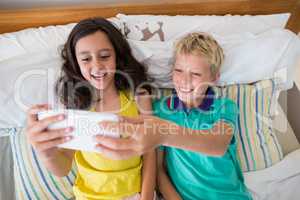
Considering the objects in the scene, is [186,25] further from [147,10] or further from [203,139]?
[203,139]

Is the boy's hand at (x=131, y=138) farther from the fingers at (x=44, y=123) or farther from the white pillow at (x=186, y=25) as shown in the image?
the white pillow at (x=186, y=25)

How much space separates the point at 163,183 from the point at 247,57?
555 mm

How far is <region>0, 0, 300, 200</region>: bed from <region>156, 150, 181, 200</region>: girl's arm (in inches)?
11.2

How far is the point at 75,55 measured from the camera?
3.82 feet

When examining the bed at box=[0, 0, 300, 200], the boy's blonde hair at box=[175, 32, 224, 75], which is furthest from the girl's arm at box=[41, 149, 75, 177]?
the boy's blonde hair at box=[175, 32, 224, 75]

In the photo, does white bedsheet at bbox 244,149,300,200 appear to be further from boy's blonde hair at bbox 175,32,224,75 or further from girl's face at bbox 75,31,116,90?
girl's face at bbox 75,31,116,90

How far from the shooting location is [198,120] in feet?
3.79

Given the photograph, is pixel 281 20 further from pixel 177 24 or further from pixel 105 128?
pixel 105 128

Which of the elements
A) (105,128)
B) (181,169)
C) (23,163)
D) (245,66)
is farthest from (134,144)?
(245,66)

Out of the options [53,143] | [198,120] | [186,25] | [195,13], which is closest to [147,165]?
[198,120]

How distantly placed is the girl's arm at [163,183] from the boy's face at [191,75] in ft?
0.74

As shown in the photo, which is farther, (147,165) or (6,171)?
(6,171)

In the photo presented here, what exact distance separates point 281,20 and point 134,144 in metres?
0.95

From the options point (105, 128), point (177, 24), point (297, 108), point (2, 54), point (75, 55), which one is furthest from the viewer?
point (297, 108)
